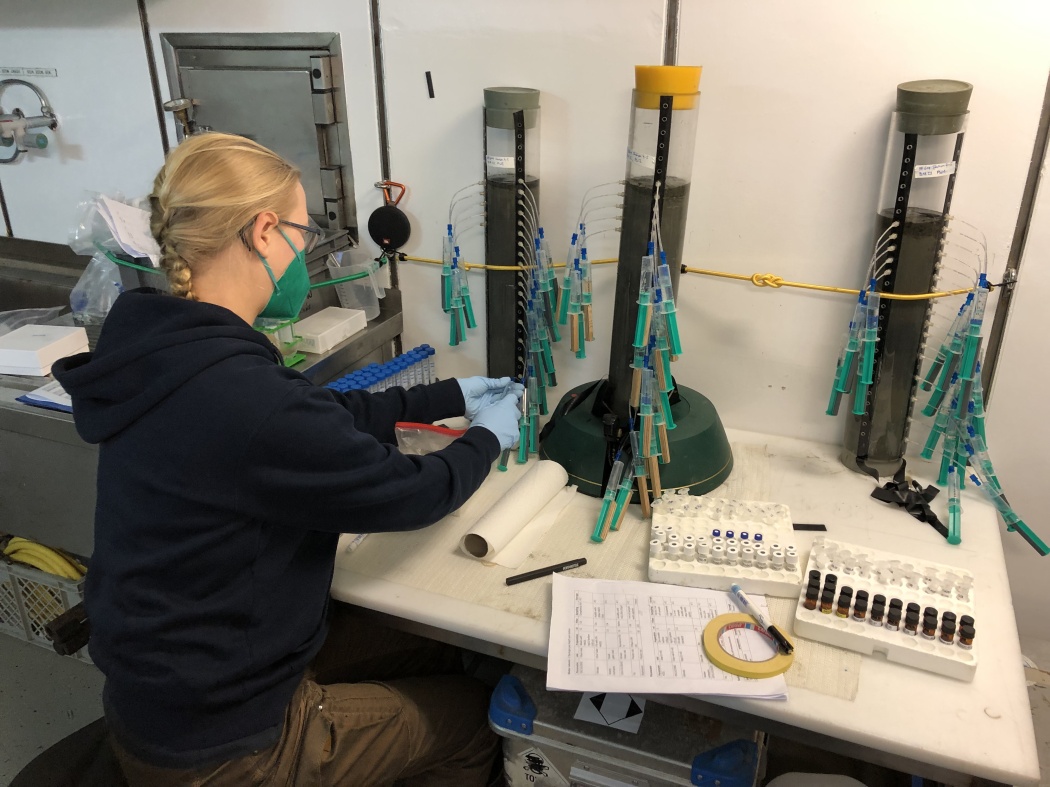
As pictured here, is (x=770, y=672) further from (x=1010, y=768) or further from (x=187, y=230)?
(x=187, y=230)

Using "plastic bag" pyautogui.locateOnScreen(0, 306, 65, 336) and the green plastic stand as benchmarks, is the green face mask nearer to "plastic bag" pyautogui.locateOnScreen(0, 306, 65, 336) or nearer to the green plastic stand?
the green plastic stand

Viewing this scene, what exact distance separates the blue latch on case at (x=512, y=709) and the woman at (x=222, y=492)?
9.1 inches

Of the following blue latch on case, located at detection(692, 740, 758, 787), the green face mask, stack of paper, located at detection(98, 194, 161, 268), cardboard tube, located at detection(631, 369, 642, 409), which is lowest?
blue latch on case, located at detection(692, 740, 758, 787)

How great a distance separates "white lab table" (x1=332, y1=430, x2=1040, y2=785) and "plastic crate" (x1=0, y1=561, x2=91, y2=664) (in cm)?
91

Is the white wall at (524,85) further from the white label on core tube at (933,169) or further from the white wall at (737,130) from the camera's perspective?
the white label on core tube at (933,169)

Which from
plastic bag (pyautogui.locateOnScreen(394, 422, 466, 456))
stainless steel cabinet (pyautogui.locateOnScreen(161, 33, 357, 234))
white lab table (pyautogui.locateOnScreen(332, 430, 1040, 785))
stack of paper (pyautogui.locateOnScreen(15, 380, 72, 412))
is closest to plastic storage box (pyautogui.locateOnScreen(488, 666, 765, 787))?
white lab table (pyautogui.locateOnScreen(332, 430, 1040, 785))

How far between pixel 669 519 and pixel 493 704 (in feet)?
1.43

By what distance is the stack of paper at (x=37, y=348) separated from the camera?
163 centimetres

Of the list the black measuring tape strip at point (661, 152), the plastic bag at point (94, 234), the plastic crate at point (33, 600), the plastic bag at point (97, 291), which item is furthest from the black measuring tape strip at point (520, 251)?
the plastic crate at point (33, 600)

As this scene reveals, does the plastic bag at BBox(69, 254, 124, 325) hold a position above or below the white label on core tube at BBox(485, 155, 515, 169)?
below

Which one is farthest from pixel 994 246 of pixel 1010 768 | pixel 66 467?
pixel 66 467

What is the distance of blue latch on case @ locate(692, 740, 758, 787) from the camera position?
3.94 feet

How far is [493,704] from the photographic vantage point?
52.6 inches

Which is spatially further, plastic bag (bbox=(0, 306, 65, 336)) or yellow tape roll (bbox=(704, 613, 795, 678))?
plastic bag (bbox=(0, 306, 65, 336))
